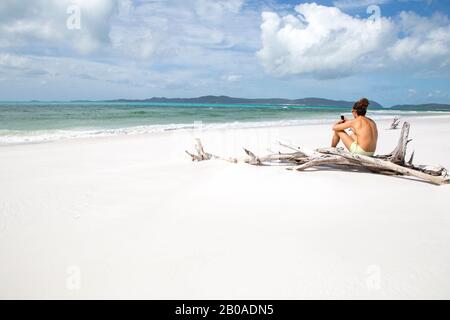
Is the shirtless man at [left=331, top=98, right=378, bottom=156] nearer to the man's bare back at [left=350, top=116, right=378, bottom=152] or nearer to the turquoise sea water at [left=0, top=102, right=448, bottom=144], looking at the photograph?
the man's bare back at [left=350, top=116, right=378, bottom=152]

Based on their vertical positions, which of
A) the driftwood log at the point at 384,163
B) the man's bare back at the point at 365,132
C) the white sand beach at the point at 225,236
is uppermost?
the man's bare back at the point at 365,132

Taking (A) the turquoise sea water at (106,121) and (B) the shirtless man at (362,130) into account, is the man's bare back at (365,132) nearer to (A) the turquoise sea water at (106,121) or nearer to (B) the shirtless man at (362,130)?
(B) the shirtless man at (362,130)

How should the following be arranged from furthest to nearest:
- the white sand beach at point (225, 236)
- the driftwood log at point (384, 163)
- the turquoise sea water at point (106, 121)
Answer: the turquoise sea water at point (106, 121) < the driftwood log at point (384, 163) < the white sand beach at point (225, 236)

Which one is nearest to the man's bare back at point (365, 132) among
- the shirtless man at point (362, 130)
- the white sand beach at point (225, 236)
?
the shirtless man at point (362, 130)

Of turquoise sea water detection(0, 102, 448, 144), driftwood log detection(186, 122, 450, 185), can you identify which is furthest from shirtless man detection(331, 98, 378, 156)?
turquoise sea water detection(0, 102, 448, 144)

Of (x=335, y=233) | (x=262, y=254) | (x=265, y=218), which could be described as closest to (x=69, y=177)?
(x=265, y=218)

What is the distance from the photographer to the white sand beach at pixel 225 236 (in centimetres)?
241

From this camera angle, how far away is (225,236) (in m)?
3.18

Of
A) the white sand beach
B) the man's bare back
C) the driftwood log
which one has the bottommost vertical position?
the white sand beach

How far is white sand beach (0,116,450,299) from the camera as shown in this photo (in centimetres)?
241

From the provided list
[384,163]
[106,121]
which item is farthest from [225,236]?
[106,121]

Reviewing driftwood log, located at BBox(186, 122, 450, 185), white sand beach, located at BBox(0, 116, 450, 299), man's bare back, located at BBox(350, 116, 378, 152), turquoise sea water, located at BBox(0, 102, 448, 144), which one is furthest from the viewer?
turquoise sea water, located at BBox(0, 102, 448, 144)

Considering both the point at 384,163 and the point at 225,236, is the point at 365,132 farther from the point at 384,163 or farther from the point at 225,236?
the point at 225,236
